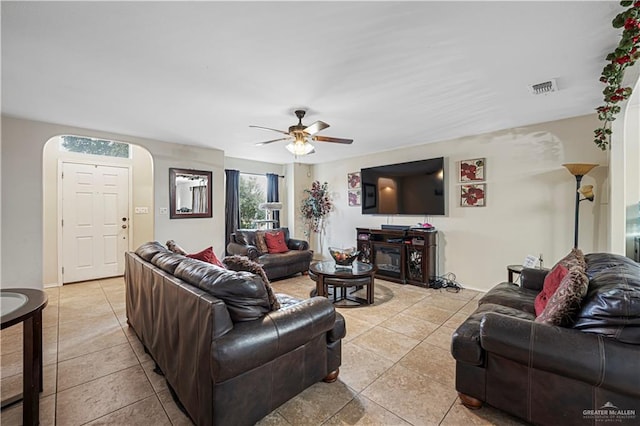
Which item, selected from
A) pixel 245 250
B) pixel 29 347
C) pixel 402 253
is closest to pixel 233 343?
pixel 29 347

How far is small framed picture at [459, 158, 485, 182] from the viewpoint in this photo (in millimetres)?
4109

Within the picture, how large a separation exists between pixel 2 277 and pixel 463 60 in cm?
552

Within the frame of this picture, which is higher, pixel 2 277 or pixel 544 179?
pixel 544 179

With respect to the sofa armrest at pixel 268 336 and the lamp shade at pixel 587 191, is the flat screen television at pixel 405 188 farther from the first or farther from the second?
the sofa armrest at pixel 268 336

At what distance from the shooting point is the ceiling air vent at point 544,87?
2.49m

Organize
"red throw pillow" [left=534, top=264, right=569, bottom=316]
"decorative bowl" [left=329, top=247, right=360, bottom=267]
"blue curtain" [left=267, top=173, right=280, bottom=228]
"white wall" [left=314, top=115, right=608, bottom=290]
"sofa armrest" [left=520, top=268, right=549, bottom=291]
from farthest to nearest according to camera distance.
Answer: "blue curtain" [left=267, top=173, right=280, bottom=228], "decorative bowl" [left=329, top=247, right=360, bottom=267], "white wall" [left=314, top=115, right=608, bottom=290], "sofa armrest" [left=520, top=268, right=549, bottom=291], "red throw pillow" [left=534, top=264, right=569, bottom=316]

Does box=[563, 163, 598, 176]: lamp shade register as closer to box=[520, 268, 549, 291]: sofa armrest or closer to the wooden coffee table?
box=[520, 268, 549, 291]: sofa armrest

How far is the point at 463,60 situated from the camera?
2.17 m

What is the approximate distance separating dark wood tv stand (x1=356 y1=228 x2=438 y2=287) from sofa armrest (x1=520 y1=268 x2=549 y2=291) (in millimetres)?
1630

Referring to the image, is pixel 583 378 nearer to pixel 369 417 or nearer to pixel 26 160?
pixel 369 417

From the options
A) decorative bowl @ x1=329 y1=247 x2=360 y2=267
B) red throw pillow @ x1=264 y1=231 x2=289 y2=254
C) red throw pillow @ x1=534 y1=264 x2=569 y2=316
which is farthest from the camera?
red throw pillow @ x1=264 y1=231 x2=289 y2=254

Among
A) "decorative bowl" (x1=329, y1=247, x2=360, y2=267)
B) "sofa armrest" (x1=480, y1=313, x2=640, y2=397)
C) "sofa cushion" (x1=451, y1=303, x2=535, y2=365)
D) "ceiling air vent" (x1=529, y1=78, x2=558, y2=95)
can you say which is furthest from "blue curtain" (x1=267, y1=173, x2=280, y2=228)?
"sofa armrest" (x1=480, y1=313, x2=640, y2=397)

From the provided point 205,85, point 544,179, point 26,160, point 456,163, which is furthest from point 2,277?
point 544,179

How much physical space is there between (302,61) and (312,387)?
2434mm
